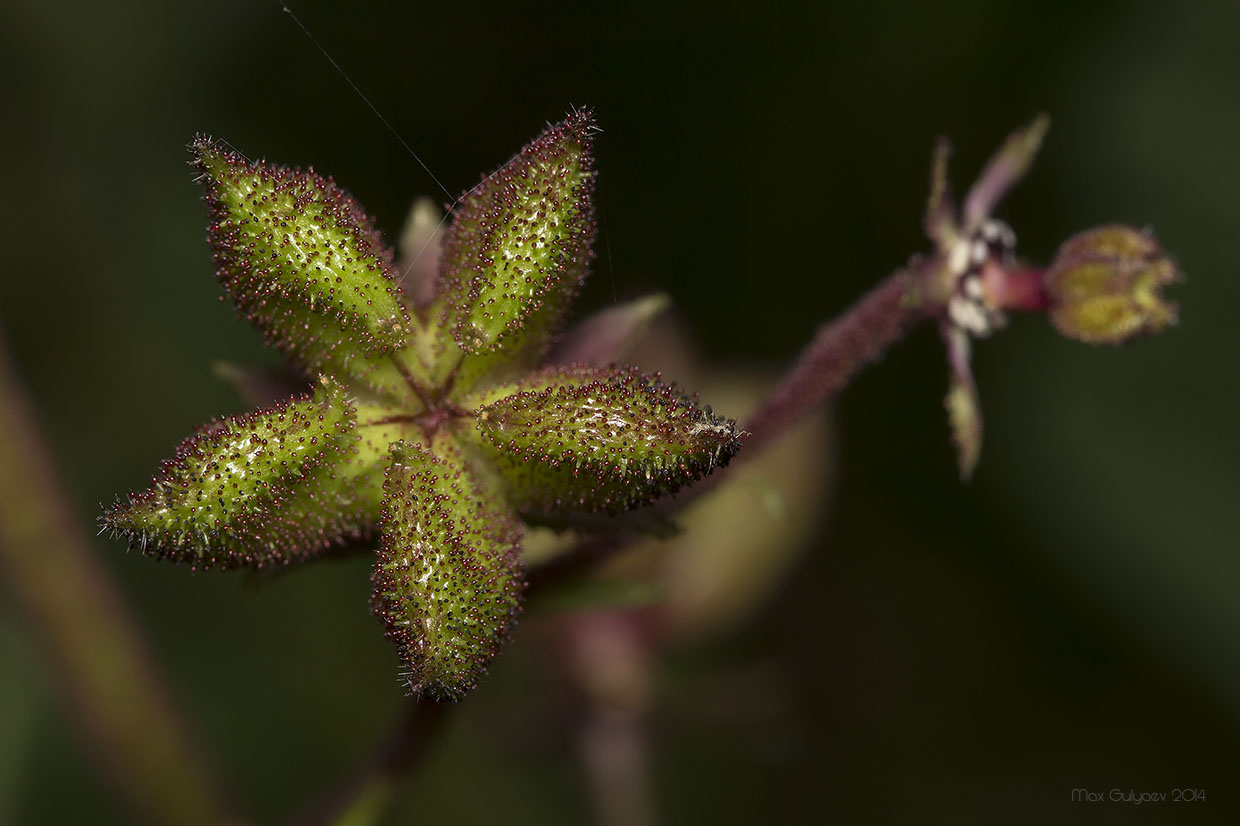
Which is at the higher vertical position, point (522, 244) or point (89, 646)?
point (89, 646)

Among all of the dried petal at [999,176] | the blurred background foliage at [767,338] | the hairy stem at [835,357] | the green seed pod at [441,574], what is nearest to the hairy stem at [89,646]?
the blurred background foliage at [767,338]

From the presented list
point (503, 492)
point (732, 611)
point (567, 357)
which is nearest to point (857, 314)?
point (567, 357)

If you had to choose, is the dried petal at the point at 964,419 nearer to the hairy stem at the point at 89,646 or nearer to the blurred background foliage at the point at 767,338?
the blurred background foliage at the point at 767,338

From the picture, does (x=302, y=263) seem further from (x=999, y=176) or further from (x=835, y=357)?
(x=999, y=176)

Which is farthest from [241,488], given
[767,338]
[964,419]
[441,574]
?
[767,338]

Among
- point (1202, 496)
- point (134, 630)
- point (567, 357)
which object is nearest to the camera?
point (567, 357)

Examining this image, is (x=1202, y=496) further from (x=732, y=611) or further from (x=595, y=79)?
(x=595, y=79)

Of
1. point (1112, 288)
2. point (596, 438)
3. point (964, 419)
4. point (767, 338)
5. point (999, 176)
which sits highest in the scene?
point (767, 338)
